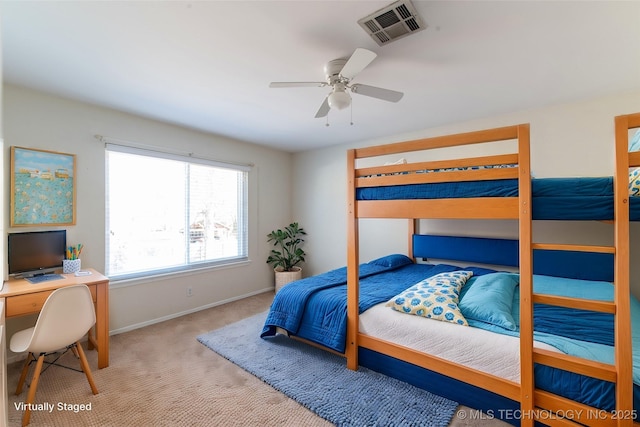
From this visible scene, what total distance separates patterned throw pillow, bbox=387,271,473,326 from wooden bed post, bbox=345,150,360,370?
295 millimetres

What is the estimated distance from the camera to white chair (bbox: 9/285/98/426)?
5.86 feet

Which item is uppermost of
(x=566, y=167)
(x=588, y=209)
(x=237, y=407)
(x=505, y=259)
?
(x=566, y=167)

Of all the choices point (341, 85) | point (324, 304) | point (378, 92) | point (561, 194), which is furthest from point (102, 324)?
point (561, 194)

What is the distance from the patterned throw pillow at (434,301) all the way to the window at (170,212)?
2.75 meters

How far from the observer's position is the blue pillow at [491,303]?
1.81 metres

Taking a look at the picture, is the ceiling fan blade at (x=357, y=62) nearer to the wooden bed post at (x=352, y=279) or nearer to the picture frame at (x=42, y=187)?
the wooden bed post at (x=352, y=279)

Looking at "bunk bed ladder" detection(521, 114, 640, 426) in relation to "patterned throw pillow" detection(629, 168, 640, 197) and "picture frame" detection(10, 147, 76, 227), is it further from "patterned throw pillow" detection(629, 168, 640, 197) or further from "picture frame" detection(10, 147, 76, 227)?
"picture frame" detection(10, 147, 76, 227)

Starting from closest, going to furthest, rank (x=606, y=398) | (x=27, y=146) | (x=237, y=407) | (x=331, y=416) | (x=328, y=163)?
(x=606, y=398) → (x=331, y=416) → (x=237, y=407) → (x=27, y=146) → (x=328, y=163)

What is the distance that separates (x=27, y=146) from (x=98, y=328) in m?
1.76

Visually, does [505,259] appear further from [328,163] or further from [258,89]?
[258,89]

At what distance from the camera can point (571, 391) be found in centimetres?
146

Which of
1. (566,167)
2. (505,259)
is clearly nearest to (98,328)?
(505,259)

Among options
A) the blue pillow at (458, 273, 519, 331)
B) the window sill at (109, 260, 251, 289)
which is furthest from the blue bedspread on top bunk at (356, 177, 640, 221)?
the window sill at (109, 260, 251, 289)

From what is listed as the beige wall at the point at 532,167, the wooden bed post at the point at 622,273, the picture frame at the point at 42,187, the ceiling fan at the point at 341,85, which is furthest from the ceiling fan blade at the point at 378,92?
the picture frame at the point at 42,187
